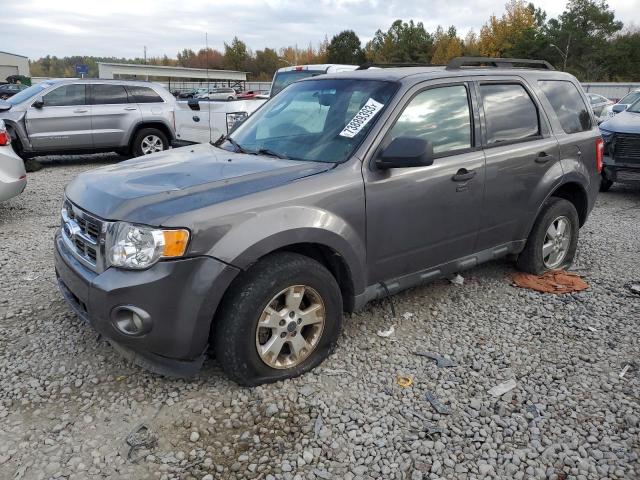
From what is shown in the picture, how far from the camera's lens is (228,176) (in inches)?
124

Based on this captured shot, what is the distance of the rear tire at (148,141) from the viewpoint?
11258mm

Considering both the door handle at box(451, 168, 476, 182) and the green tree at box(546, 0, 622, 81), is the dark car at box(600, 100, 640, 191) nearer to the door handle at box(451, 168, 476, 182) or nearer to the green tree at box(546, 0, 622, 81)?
the door handle at box(451, 168, 476, 182)

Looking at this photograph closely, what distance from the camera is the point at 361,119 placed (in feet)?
11.4

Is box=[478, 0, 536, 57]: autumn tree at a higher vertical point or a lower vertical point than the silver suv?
higher

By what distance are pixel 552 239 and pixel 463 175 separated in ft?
5.23

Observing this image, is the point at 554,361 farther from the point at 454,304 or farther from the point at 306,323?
the point at 306,323

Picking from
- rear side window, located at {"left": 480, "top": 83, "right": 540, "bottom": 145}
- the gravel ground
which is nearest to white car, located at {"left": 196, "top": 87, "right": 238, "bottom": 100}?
rear side window, located at {"left": 480, "top": 83, "right": 540, "bottom": 145}

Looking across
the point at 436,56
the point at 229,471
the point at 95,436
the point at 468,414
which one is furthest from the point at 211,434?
the point at 436,56

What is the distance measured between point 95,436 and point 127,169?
1674mm

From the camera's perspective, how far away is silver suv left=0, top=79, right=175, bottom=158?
1024cm

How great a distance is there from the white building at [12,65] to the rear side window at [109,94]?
5591 cm

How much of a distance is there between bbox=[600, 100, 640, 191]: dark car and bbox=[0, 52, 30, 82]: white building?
208 feet

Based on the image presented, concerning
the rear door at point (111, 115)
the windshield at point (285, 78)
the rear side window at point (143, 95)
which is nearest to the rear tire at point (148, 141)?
the rear door at point (111, 115)

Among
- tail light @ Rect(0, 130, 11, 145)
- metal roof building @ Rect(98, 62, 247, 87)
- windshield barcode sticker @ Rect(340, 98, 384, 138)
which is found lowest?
tail light @ Rect(0, 130, 11, 145)
